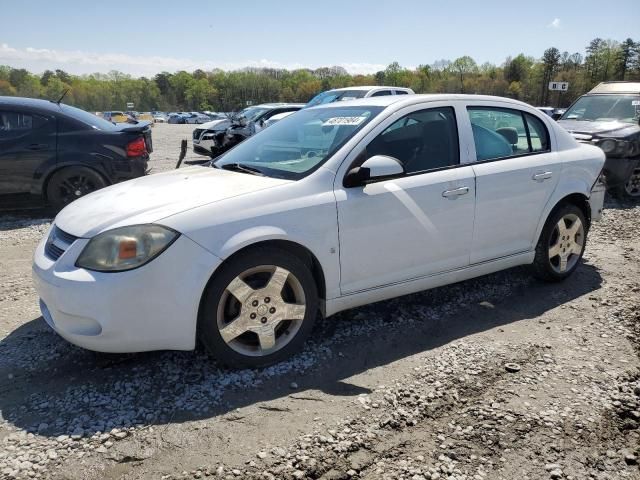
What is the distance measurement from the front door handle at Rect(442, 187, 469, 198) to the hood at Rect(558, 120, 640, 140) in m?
5.79

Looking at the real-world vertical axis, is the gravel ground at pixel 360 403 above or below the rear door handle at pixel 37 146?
below

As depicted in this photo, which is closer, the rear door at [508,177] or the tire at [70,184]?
the rear door at [508,177]

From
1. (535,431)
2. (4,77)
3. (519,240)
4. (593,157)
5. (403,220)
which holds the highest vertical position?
(4,77)

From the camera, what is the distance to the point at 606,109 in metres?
9.60

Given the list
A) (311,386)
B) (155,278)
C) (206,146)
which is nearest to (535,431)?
(311,386)

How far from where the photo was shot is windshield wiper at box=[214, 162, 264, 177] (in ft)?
11.8

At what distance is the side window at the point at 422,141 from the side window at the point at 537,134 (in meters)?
0.97

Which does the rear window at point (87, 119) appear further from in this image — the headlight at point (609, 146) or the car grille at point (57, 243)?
the headlight at point (609, 146)

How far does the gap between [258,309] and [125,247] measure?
84 cm

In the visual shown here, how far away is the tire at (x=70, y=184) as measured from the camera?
23.2ft

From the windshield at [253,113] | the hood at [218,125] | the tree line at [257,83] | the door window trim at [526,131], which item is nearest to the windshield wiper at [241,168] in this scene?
the door window trim at [526,131]

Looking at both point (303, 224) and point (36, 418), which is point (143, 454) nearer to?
point (36, 418)

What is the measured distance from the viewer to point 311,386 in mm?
3039

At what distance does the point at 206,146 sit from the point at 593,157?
11.6 meters
